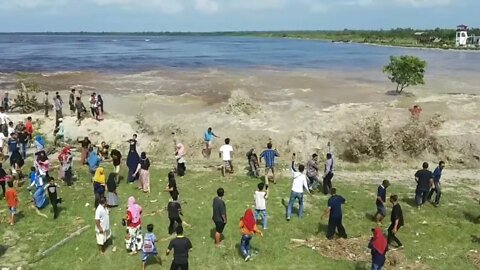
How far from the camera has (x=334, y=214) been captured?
12953 mm

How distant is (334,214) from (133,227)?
16.9 feet

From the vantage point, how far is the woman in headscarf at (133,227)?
12039 mm

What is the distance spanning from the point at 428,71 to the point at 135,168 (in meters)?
49.2

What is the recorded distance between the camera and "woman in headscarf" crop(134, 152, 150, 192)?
16.4m

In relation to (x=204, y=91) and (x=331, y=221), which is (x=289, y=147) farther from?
(x=204, y=91)

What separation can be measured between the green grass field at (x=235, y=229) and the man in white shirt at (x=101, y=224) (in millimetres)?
328

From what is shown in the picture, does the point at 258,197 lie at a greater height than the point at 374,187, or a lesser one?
greater

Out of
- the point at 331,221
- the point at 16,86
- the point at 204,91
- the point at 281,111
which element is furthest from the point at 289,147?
the point at 16,86

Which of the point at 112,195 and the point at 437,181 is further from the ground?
the point at 437,181

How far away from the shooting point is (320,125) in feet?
81.8

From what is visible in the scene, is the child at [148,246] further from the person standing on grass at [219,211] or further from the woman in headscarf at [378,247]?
the woman in headscarf at [378,247]

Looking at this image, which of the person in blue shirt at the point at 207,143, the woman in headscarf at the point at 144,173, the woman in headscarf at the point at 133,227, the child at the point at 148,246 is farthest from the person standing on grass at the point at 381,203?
the person in blue shirt at the point at 207,143

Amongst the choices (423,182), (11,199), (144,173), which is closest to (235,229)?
(144,173)

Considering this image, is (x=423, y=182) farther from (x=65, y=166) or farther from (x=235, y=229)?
(x=65, y=166)
